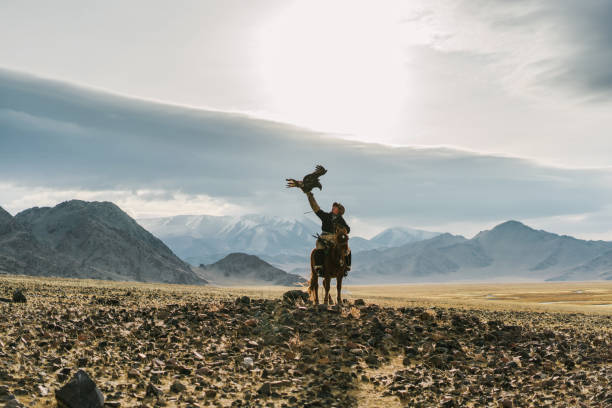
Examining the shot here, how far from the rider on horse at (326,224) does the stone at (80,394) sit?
10680mm

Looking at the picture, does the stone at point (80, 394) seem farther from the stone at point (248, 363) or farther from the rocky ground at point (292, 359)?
the stone at point (248, 363)

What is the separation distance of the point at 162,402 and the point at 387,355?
733 cm

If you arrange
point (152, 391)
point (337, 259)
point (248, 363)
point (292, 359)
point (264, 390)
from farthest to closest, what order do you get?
point (337, 259), point (292, 359), point (248, 363), point (264, 390), point (152, 391)

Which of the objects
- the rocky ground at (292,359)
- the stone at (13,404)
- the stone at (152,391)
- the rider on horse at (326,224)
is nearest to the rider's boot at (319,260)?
the rider on horse at (326,224)

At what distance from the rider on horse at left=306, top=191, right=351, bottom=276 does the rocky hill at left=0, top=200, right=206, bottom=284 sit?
5259 inches

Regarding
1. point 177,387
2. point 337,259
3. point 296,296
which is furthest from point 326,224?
point 177,387

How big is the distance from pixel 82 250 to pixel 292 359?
178m

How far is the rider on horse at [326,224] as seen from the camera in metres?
19.2

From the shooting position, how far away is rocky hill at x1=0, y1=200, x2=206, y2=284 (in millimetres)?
141375

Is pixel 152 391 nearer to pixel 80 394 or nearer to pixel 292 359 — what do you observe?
pixel 80 394

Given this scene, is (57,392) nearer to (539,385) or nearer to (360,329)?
(360,329)

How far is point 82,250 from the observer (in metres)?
174

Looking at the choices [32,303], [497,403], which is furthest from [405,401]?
[32,303]

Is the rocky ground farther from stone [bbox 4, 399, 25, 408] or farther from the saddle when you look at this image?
the saddle
